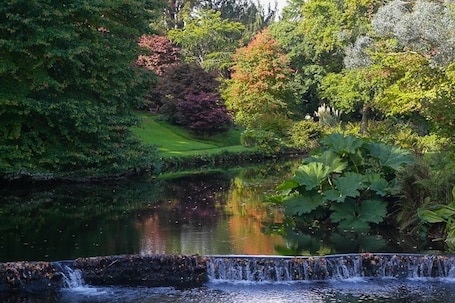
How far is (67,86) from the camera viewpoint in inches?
671

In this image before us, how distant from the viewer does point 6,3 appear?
1477 cm

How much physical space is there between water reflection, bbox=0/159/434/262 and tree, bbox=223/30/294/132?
15.7 m

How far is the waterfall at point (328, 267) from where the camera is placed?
784 cm

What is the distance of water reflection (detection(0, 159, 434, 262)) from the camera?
910 centimetres

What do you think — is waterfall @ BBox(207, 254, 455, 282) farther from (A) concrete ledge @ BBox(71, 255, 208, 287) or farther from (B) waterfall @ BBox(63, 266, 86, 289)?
(B) waterfall @ BBox(63, 266, 86, 289)

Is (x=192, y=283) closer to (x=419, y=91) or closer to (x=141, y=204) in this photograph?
(x=141, y=204)

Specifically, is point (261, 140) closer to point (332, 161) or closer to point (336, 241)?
point (332, 161)

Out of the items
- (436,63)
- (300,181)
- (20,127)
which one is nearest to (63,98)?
(20,127)

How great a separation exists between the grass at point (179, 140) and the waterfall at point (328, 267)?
15636 millimetres

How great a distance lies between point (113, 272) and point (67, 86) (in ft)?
34.2

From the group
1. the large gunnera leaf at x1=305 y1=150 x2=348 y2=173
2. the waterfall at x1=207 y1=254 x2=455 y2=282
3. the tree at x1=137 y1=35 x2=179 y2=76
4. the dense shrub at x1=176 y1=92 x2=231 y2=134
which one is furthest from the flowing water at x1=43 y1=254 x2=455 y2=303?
the tree at x1=137 y1=35 x2=179 y2=76

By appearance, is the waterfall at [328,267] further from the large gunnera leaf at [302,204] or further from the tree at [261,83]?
the tree at [261,83]

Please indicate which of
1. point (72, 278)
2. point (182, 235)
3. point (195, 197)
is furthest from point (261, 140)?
point (72, 278)

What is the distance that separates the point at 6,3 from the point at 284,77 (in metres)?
19.9
